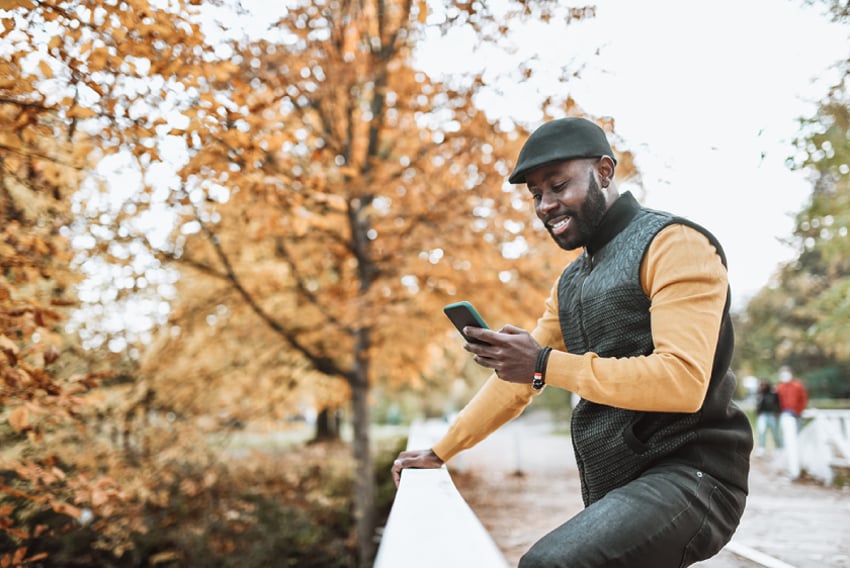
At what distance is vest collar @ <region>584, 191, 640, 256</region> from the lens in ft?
7.84

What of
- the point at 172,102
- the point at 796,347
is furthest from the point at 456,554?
the point at 796,347

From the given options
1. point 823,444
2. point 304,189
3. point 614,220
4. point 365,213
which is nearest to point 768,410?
point 823,444

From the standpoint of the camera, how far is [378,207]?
10125 mm

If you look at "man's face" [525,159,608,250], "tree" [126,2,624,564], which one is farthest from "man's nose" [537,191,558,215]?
"tree" [126,2,624,564]

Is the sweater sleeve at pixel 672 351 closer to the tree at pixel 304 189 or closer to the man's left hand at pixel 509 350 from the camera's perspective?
the man's left hand at pixel 509 350

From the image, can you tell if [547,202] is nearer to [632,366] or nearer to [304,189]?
[632,366]

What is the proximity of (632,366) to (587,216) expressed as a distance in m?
0.68

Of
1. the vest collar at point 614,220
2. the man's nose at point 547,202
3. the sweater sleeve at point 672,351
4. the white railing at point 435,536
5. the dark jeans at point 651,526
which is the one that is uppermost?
the man's nose at point 547,202

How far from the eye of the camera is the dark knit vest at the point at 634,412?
212cm

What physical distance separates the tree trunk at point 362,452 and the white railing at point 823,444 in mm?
6652

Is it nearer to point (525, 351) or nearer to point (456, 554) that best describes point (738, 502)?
point (525, 351)

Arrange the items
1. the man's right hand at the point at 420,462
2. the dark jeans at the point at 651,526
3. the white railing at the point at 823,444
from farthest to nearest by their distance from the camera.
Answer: the white railing at the point at 823,444
the man's right hand at the point at 420,462
the dark jeans at the point at 651,526

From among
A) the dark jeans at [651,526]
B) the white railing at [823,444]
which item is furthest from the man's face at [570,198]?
the white railing at [823,444]

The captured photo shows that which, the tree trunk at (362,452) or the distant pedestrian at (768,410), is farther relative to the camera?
the distant pedestrian at (768,410)
